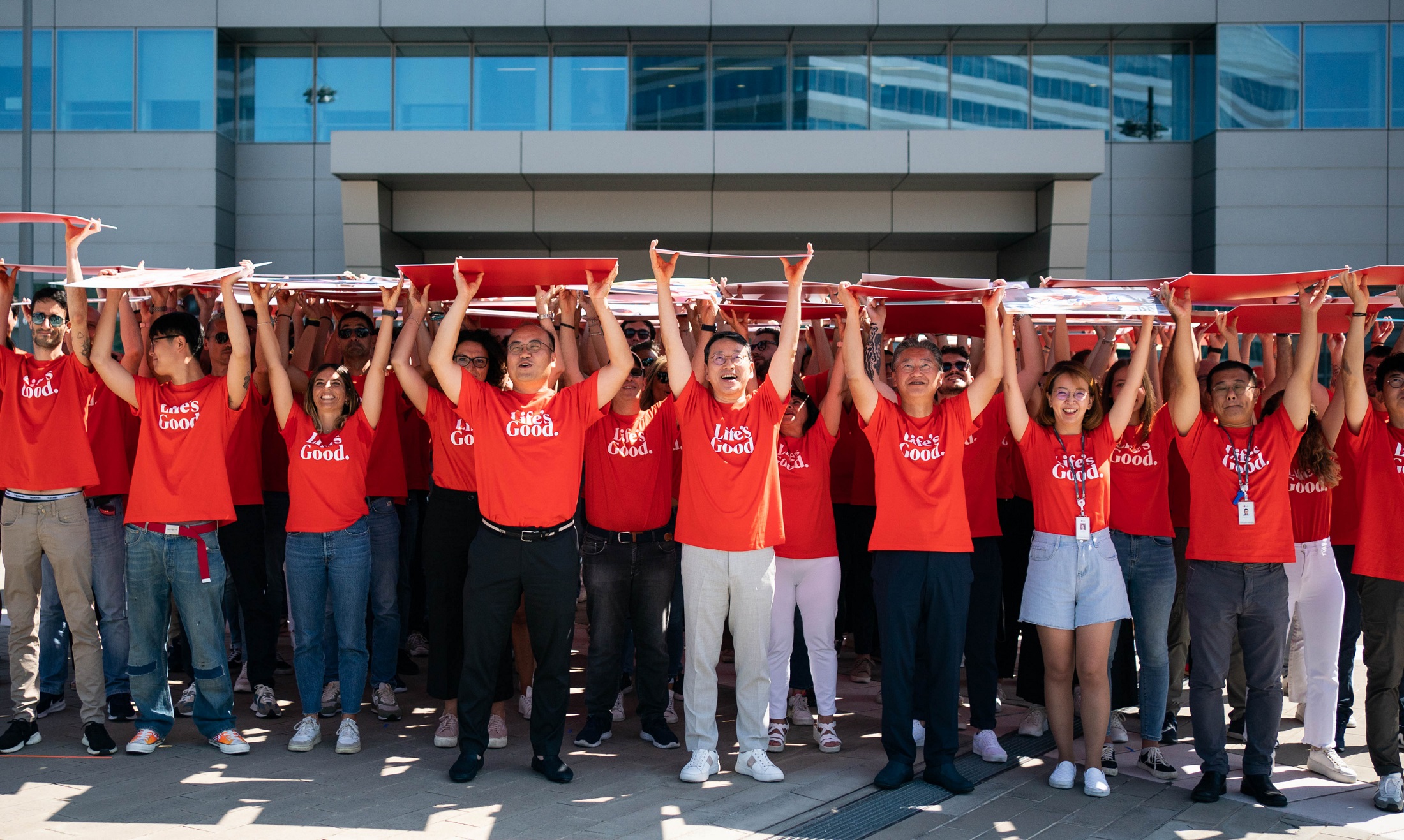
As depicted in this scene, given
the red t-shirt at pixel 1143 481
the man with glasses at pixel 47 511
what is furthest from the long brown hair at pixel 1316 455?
the man with glasses at pixel 47 511

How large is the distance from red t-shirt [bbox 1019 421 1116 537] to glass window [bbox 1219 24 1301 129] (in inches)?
507

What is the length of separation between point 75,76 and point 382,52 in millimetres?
4714

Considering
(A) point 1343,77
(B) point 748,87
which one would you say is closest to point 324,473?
(B) point 748,87

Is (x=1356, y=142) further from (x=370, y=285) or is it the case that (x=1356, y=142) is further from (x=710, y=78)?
(x=370, y=285)

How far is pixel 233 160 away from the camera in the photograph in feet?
55.9

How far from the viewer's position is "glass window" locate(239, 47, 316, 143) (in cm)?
1683

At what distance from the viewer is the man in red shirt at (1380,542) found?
5.09m

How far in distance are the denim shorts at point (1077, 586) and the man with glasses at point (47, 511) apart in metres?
4.80

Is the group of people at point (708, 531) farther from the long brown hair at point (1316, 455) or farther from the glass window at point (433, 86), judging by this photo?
the glass window at point (433, 86)

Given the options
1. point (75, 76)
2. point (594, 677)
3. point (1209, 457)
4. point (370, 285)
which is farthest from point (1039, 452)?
point (75, 76)

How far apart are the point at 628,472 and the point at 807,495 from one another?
98 centimetres

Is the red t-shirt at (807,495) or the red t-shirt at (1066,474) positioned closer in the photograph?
the red t-shirt at (1066,474)

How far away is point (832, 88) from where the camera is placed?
1642 cm

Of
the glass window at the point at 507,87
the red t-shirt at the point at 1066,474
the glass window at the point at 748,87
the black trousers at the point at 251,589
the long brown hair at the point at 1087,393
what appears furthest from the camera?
the glass window at the point at 507,87
